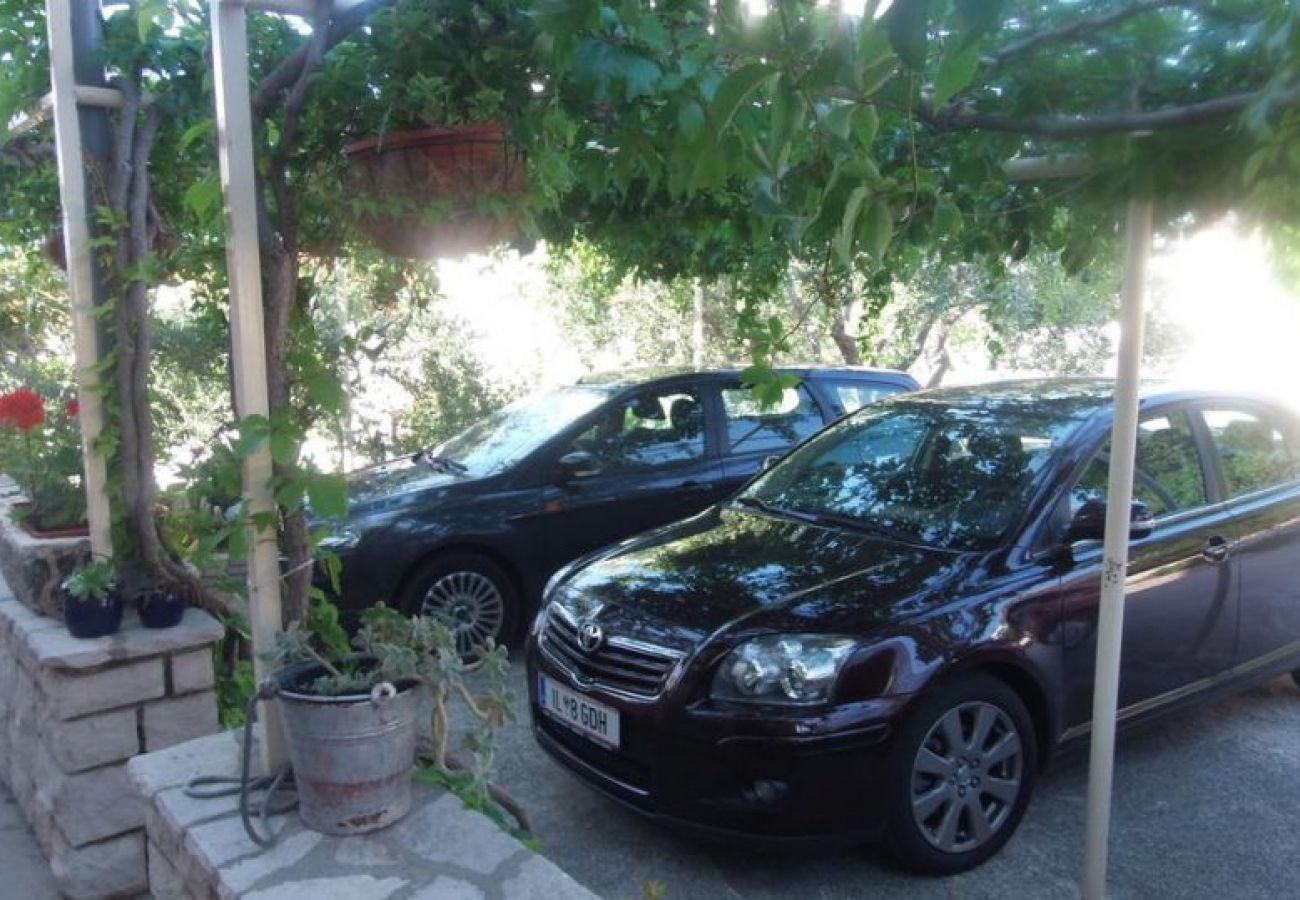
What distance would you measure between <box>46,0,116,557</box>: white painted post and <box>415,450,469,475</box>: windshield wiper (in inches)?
101

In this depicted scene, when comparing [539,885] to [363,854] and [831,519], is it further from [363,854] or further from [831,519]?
[831,519]

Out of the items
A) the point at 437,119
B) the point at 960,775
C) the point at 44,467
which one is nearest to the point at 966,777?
the point at 960,775

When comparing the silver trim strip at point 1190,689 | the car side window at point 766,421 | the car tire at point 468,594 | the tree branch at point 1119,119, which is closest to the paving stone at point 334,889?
the tree branch at point 1119,119

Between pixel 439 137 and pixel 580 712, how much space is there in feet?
6.55

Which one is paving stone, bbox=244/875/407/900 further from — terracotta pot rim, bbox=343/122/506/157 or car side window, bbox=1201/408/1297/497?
car side window, bbox=1201/408/1297/497

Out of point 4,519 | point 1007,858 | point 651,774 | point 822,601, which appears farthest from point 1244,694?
point 4,519

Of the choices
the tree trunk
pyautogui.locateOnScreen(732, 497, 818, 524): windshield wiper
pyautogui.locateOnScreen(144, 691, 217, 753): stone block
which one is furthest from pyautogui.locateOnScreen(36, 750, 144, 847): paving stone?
the tree trunk

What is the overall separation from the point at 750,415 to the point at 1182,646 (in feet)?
10.0

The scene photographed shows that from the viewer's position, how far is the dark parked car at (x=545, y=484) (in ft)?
17.5

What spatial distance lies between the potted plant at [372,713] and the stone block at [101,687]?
3.28 feet

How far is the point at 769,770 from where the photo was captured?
10.1ft

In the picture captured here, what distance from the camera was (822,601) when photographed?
3324mm

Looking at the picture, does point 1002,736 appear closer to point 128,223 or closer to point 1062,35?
point 1062,35

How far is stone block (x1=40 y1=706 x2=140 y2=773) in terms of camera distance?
Answer: 304cm
